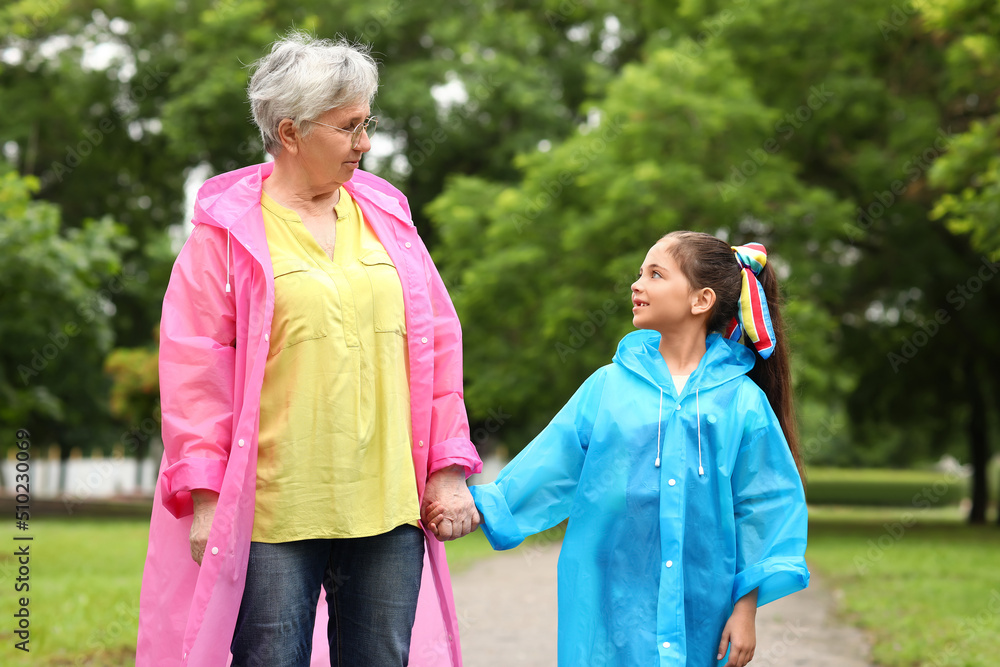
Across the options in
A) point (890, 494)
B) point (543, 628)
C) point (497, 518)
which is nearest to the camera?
point (497, 518)

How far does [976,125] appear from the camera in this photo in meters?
10.5

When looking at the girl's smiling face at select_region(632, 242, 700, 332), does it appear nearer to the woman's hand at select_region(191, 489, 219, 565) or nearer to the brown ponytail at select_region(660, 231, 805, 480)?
the brown ponytail at select_region(660, 231, 805, 480)

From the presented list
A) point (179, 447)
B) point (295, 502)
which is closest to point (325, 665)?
point (295, 502)

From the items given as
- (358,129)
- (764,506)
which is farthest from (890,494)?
(358,129)

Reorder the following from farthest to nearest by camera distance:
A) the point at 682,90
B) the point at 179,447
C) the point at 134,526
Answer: the point at 134,526
the point at 682,90
the point at 179,447

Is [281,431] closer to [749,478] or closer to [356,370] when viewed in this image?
[356,370]

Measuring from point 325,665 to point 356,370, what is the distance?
→ 832 mm

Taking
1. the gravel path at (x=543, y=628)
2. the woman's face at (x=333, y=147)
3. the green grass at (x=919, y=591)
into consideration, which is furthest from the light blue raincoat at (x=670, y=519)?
the green grass at (x=919, y=591)

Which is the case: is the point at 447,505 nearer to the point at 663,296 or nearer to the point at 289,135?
the point at 663,296

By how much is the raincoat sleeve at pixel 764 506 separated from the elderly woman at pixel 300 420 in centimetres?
74

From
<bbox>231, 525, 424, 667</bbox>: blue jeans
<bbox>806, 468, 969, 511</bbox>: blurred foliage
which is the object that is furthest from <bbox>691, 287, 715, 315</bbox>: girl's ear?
<bbox>806, 468, 969, 511</bbox>: blurred foliage

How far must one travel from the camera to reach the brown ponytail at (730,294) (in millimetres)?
3043

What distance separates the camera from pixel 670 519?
282 cm

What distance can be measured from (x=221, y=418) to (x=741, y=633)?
145 centimetres
